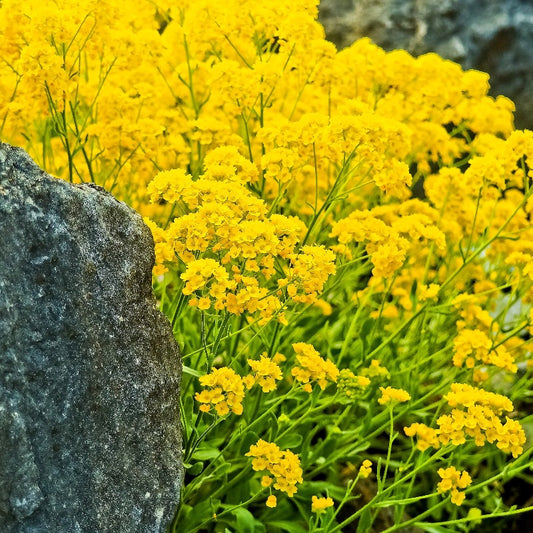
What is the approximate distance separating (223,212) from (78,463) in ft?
2.40

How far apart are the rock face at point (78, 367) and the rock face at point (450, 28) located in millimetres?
4438

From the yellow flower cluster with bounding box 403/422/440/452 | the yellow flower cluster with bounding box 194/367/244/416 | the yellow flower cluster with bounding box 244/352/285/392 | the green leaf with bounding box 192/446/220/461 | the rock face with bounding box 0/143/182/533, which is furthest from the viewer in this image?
the green leaf with bounding box 192/446/220/461

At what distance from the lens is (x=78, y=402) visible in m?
1.97

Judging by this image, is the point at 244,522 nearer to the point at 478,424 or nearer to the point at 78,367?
the point at 478,424

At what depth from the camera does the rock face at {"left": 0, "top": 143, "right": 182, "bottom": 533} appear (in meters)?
1.87

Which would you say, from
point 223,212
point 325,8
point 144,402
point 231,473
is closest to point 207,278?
point 223,212

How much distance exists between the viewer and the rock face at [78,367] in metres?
1.87

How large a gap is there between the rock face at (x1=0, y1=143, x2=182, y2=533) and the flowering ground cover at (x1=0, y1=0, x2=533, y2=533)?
0.49ft

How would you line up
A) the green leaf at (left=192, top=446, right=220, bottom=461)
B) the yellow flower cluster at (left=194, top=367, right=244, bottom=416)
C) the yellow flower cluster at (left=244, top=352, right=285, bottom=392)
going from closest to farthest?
the yellow flower cluster at (left=194, top=367, right=244, bottom=416) → the yellow flower cluster at (left=244, top=352, right=285, bottom=392) → the green leaf at (left=192, top=446, right=220, bottom=461)

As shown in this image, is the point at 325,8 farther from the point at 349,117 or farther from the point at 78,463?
the point at 78,463

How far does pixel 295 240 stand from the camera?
225 cm

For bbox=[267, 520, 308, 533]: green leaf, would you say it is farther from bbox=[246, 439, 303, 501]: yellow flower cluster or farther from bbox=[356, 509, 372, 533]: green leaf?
bbox=[246, 439, 303, 501]: yellow flower cluster

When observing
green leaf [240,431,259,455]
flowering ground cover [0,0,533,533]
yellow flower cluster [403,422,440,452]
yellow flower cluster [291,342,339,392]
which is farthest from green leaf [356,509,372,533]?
yellow flower cluster [291,342,339,392]

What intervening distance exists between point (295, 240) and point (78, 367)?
0.69 meters
